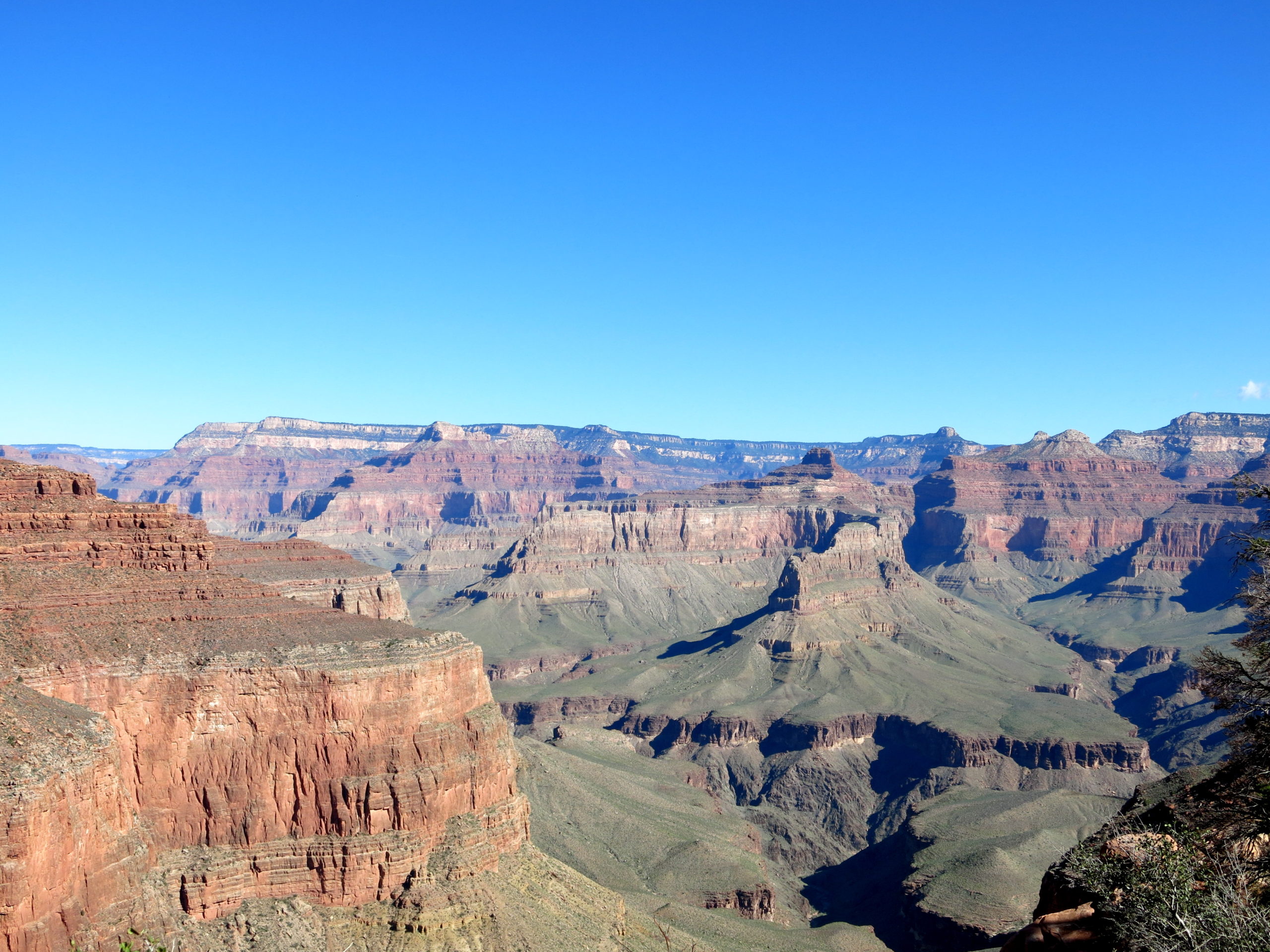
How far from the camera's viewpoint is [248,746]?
5650 centimetres

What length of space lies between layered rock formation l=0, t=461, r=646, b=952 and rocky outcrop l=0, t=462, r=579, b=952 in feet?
0.35

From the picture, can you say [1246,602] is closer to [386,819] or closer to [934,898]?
[386,819]

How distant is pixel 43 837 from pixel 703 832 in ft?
255

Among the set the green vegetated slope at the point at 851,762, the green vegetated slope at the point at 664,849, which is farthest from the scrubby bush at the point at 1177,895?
the green vegetated slope at the point at 851,762

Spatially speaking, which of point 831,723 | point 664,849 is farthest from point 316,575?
point 831,723

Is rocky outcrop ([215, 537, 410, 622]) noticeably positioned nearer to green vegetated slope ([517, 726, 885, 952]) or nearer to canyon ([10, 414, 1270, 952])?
canyon ([10, 414, 1270, 952])

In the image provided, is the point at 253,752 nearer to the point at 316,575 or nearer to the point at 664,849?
the point at 664,849

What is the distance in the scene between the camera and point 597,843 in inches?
3821

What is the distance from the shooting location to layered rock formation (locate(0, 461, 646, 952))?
51.5 metres

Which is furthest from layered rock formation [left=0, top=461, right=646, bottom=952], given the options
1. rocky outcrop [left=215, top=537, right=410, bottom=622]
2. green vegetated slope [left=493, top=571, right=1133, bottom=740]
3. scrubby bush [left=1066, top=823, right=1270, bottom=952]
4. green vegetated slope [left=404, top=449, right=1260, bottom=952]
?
green vegetated slope [left=493, top=571, right=1133, bottom=740]

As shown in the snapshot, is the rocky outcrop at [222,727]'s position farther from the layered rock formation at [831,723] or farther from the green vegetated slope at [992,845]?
the layered rock formation at [831,723]

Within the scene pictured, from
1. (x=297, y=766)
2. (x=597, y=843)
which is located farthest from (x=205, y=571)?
(x=597, y=843)

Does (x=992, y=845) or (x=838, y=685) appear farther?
(x=838, y=685)

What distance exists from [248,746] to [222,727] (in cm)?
172
